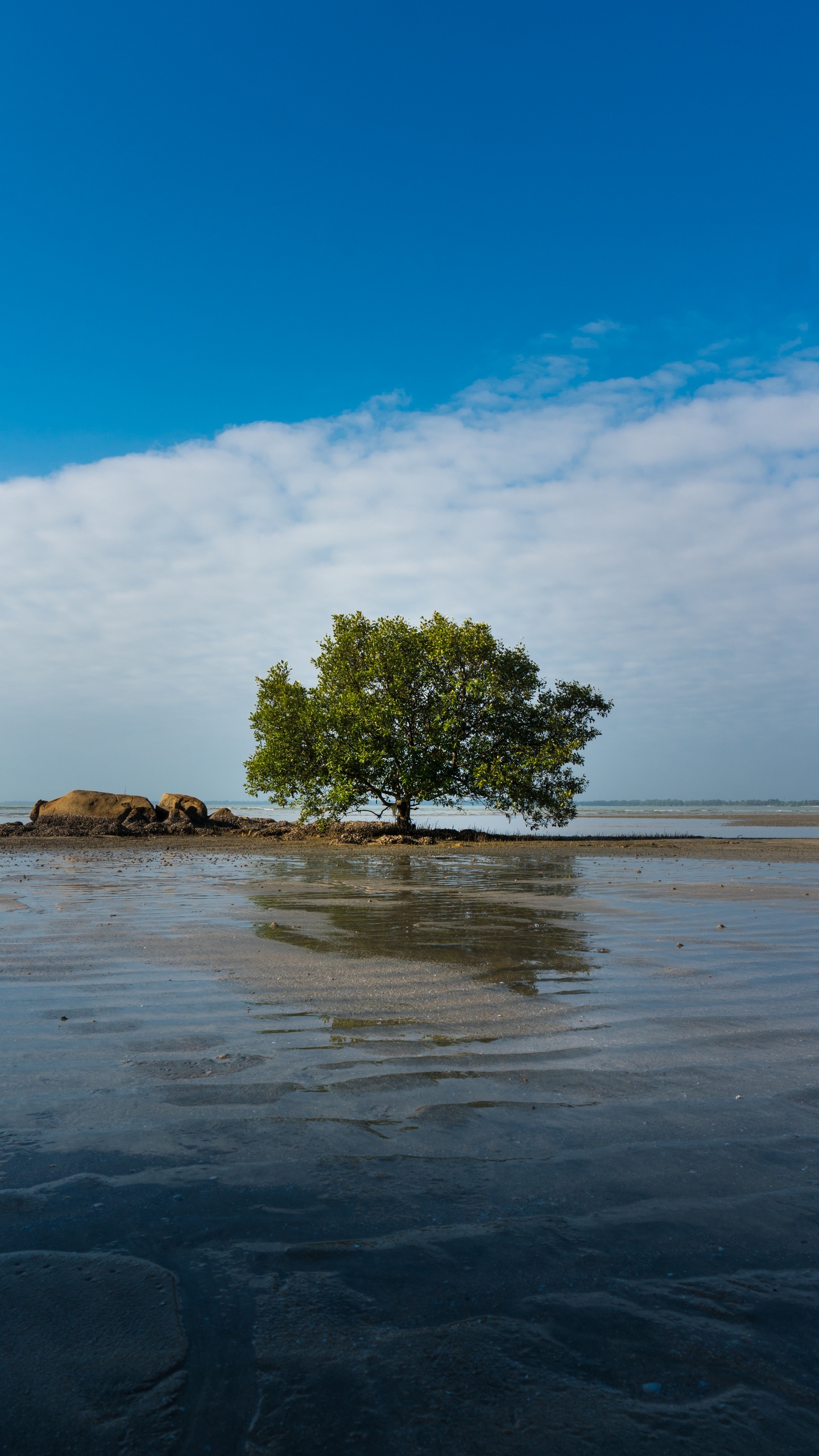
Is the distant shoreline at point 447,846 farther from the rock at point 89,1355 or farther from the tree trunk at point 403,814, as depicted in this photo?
the rock at point 89,1355

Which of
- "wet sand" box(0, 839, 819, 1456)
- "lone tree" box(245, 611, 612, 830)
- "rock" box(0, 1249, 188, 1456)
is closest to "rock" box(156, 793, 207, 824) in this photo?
"lone tree" box(245, 611, 612, 830)

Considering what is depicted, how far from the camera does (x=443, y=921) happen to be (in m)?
8.23

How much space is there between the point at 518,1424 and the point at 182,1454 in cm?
68

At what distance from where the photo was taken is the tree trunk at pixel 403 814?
80.5 feet

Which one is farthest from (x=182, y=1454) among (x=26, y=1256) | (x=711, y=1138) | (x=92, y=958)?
(x=92, y=958)

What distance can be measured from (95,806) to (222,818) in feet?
15.2

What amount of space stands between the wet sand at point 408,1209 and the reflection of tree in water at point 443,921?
35cm

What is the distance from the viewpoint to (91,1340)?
1.88m

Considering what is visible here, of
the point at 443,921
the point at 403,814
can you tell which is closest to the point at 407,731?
the point at 403,814

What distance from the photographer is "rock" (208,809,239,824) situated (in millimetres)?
29078

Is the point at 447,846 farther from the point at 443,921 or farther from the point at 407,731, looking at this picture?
the point at 443,921

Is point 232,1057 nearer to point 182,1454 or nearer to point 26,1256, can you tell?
point 26,1256

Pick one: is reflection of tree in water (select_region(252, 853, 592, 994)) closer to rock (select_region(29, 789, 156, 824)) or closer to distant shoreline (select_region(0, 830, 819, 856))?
distant shoreline (select_region(0, 830, 819, 856))

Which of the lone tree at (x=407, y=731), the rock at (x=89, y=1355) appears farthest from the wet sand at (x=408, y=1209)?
the lone tree at (x=407, y=731)
